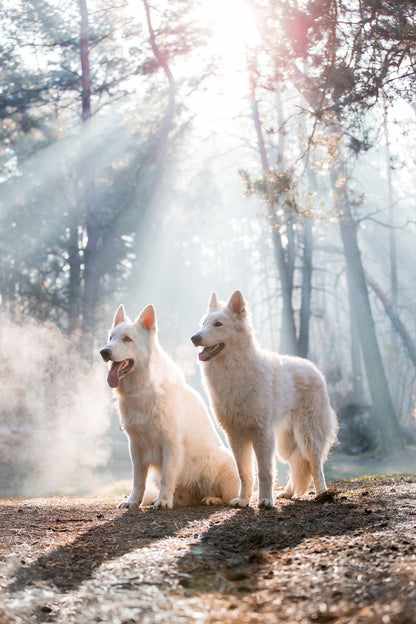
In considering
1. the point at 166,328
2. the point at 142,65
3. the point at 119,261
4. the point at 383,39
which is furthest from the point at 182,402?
the point at 166,328

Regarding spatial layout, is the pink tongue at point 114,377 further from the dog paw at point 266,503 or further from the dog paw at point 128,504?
the dog paw at point 266,503

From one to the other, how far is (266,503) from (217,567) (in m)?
2.55

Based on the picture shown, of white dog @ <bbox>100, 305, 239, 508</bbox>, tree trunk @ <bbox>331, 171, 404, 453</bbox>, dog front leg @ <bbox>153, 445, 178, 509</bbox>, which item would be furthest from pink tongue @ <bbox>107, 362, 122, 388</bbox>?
tree trunk @ <bbox>331, 171, 404, 453</bbox>

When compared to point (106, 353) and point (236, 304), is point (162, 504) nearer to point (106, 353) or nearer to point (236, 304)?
point (106, 353)

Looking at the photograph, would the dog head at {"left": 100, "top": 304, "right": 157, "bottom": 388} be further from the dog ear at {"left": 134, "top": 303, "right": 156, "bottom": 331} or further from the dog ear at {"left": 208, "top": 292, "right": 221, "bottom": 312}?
the dog ear at {"left": 208, "top": 292, "right": 221, "bottom": 312}

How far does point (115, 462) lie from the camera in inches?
747

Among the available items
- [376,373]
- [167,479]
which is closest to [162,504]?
[167,479]

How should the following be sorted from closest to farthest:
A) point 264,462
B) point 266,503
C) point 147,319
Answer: point 266,503
point 264,462
point 147,319

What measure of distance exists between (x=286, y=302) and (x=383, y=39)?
16.6m

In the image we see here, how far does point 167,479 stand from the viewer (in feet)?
21.1

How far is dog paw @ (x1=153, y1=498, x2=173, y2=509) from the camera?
20.6 ft

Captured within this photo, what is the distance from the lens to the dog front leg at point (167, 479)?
634cm

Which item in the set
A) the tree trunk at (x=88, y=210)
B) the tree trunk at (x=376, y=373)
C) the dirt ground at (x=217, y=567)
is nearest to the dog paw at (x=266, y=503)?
the dirt ground at (x=217, y=567)

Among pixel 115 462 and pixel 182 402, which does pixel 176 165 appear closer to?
pixel 115 462
